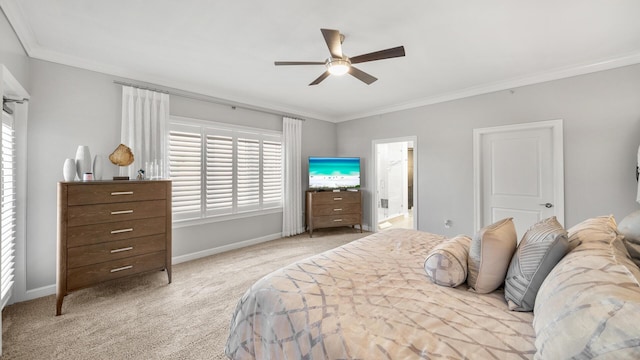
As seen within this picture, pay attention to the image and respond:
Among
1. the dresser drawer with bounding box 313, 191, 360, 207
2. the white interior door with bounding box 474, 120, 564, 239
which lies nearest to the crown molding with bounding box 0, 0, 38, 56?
the dresser drawer with bounding box 313, 191, 360, 207

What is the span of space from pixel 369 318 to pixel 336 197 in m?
3.88

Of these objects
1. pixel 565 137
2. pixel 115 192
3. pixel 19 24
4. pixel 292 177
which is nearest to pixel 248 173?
pixel 292 177

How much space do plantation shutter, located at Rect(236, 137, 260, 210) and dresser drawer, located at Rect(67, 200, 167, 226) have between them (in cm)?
153

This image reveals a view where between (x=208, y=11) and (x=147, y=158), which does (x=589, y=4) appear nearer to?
(x=208, y=11)

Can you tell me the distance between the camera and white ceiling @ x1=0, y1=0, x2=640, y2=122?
194 cm

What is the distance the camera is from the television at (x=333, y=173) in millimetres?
4965

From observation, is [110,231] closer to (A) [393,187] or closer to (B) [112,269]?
(B) [112,269]

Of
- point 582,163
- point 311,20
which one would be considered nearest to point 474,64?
point 582,163

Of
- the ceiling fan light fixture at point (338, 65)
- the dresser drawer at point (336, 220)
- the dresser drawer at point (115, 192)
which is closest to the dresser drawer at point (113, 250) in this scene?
the dresser drawer at point (115, 192)

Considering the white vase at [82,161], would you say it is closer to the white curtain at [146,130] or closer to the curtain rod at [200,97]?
the white curtain at [146,130]

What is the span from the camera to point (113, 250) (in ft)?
7.94

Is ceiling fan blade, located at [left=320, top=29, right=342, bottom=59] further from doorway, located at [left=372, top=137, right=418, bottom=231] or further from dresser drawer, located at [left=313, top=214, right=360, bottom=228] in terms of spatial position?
doorway, located at [left=372, top=137, right=418, bottom=231]

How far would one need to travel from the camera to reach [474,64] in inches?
116

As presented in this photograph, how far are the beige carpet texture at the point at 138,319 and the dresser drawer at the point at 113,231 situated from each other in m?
0.63
